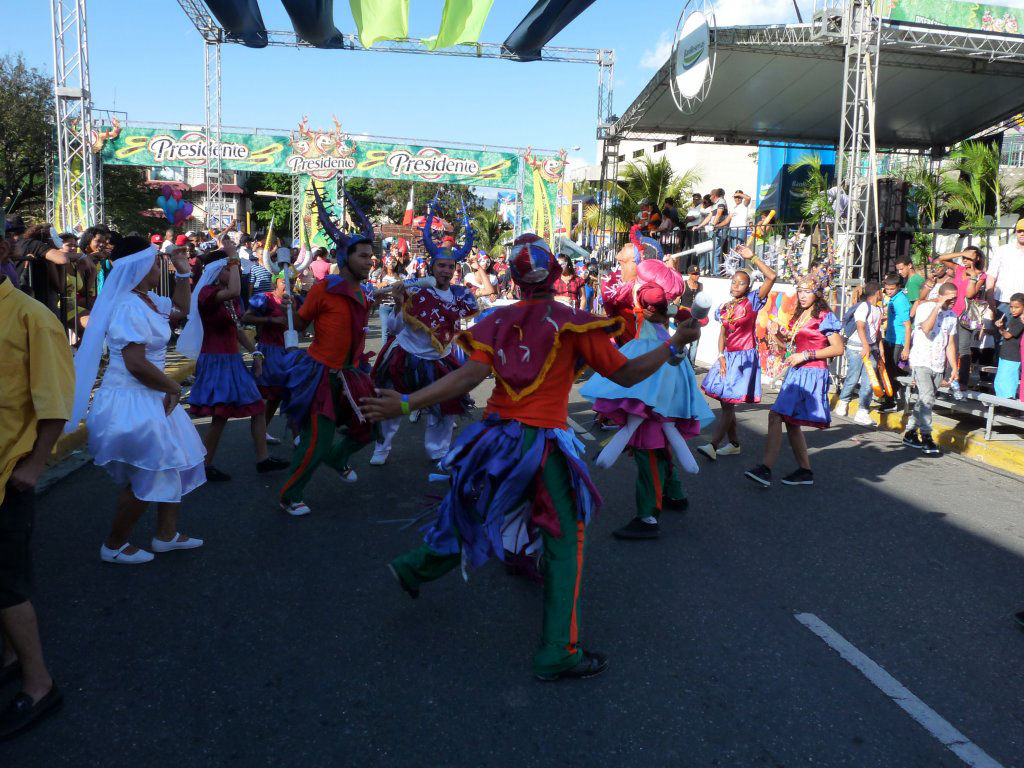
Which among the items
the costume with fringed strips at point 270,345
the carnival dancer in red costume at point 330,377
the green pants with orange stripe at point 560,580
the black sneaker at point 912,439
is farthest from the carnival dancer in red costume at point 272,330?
the black sneaker at point 912,439

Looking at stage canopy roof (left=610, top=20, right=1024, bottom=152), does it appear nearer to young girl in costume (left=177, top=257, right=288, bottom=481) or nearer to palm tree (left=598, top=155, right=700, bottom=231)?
palm tree (left=598, top=155, right=700, bottom=231)

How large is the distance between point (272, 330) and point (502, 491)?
4.37 meters

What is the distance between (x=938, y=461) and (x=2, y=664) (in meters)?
7.98

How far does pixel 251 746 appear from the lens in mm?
2932

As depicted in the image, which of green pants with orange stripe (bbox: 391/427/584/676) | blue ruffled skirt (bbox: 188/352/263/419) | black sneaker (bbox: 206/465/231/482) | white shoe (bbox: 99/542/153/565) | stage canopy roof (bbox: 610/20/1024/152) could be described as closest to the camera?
green pants with orange stripe (bbox: 391/427/584/676)

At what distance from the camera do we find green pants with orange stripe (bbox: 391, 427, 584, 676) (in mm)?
3410

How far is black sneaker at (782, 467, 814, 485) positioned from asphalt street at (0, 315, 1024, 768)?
617 millimetres

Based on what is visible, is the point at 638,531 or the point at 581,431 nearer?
the point at 638,531

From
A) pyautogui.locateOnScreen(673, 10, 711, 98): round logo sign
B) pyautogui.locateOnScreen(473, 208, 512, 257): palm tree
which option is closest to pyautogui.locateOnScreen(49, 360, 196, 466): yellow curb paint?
pyautogui.locateOnScreen(673, 10, 711, 98): round logo sign

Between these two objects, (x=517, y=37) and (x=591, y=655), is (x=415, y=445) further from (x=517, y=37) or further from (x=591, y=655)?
(x=517, y=37)

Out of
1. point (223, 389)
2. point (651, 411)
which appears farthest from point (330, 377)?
point (651, 411)

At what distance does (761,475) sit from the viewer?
658cm

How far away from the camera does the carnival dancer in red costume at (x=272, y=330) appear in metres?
6.85

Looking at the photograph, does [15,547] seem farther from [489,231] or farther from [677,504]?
[489,231]
